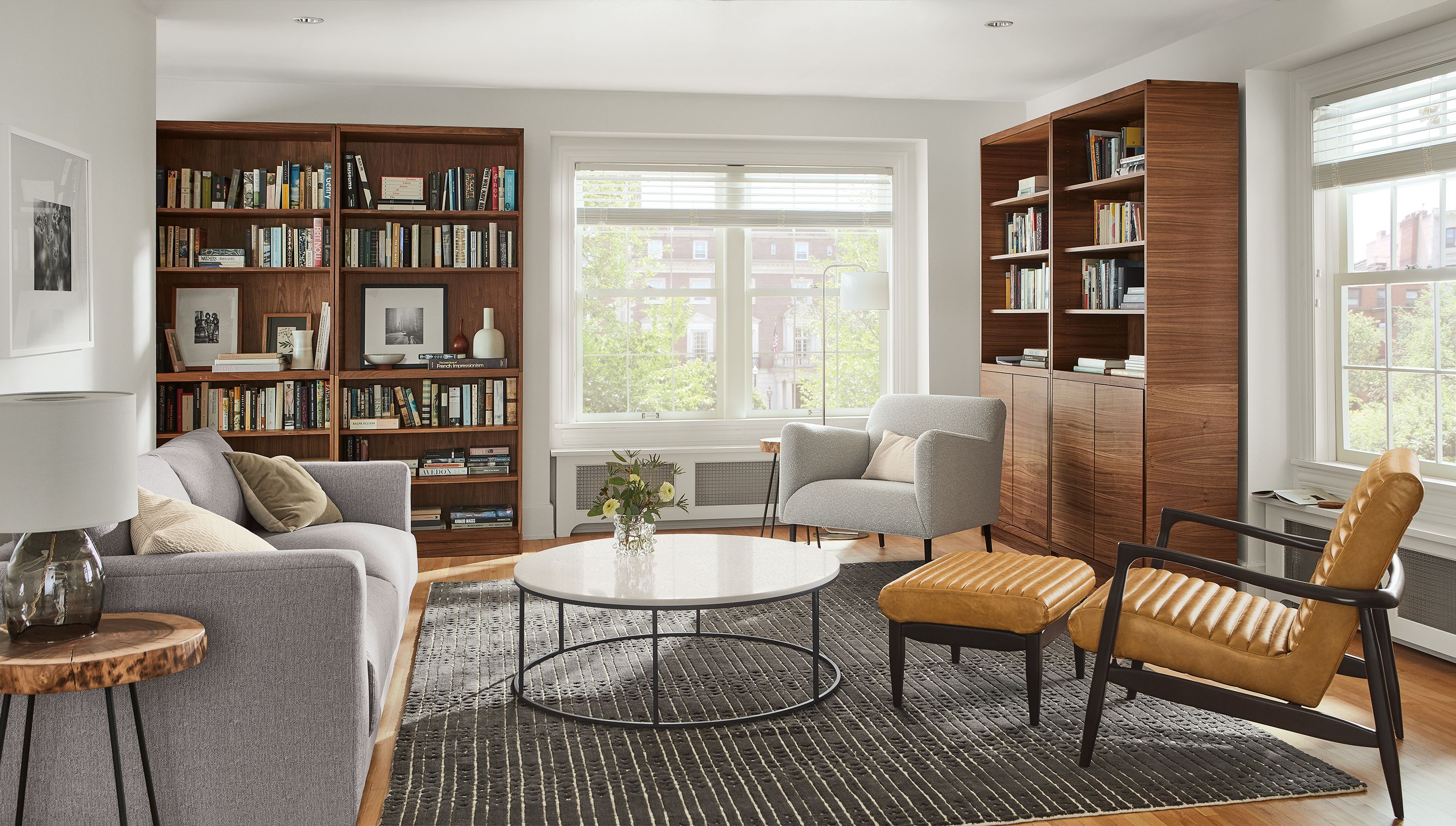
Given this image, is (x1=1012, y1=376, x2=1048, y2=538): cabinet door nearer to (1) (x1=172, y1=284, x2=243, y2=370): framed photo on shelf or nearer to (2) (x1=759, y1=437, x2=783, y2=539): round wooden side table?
(2) (x1=759, y1=437, x2=783, y2=539): round wooden side table

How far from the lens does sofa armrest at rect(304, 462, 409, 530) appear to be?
13.6 ft

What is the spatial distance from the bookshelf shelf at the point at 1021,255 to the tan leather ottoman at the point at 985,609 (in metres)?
2.61

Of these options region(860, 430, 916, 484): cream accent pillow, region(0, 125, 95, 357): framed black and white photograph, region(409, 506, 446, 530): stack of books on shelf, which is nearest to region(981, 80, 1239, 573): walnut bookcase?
region(860, 430, 916, 484): cream accent pillow

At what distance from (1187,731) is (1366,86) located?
2.74 metres

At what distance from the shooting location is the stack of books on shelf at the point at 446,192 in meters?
5.72

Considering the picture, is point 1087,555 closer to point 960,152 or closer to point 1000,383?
point 1000,383

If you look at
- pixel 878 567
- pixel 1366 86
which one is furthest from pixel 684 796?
pixel 1366 86

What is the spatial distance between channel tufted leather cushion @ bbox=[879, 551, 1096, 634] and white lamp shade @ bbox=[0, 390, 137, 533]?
207 cm

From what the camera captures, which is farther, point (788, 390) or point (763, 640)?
point (788, 390)

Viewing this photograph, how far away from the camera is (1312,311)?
14.7 feet

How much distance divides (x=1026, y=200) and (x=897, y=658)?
329 cm

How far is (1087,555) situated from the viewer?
5.12m

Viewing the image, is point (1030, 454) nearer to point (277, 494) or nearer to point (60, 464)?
point (277, 494)

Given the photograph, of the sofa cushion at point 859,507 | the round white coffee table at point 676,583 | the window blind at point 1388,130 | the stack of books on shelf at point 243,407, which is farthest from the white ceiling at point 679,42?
the round white coffee table at point 676,583
